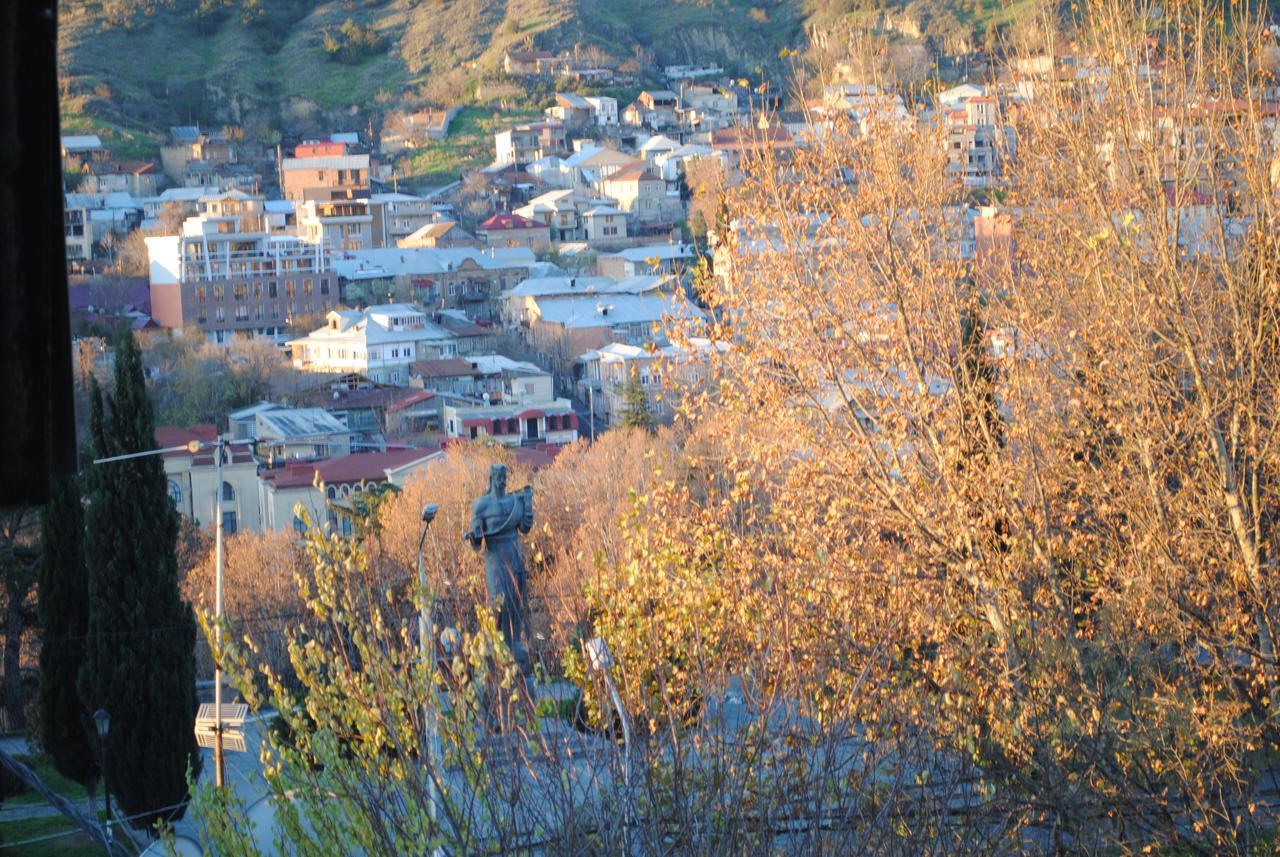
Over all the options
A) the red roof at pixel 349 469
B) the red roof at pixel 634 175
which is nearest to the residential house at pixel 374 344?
the red roof at pixel 349 469

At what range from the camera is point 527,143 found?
291 feet

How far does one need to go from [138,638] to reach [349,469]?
18.7m

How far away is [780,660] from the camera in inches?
202

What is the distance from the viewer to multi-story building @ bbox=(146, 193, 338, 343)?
57875mm

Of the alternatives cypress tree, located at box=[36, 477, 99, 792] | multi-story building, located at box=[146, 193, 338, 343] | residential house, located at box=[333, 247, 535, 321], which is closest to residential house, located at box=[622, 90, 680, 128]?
residential house, located at box=[333, 247, 535, 321]

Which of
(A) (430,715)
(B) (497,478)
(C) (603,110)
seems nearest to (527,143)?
(C) (603,110)

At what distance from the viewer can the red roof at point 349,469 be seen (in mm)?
30906

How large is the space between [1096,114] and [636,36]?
103 meters

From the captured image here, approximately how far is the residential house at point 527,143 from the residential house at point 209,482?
56.1 m

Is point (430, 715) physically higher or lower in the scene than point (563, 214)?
lower

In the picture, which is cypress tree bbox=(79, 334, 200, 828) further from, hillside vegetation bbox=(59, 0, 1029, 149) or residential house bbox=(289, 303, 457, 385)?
hillside vegetation bbox=(59, 0, 1029, 149)

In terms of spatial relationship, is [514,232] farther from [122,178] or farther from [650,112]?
[650,112]

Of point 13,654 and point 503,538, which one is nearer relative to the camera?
point 503,538

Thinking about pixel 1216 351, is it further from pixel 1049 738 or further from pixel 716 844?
pixel 716 844
